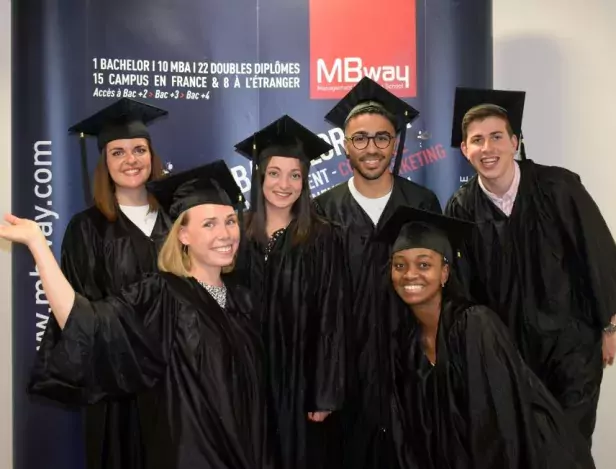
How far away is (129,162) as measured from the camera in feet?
10.7

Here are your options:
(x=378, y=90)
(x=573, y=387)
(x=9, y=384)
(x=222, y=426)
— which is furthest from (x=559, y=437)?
(x=9, y=384)

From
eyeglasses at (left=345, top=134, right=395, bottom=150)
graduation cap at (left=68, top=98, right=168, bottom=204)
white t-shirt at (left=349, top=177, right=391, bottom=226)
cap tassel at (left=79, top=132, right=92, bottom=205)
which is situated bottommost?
white t-shirt at (left=349, top=177, right=391, bottom=226)

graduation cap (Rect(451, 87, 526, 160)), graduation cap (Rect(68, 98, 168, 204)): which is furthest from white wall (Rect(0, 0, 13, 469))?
graduation cap (Rect(451, 87, 526, 160))

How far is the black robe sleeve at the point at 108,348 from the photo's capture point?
2293mm

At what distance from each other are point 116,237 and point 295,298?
0.90 m

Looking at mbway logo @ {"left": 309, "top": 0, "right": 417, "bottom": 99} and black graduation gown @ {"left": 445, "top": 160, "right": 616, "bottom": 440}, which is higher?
mbway logo @ {"left": 309, "top": 0, "right": 417, "bottom": 99}

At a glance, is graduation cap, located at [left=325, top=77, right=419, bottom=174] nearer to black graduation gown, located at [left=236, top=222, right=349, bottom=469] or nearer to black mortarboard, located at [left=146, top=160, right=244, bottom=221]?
black graduation gown, located at [left=236, top=222, right=349, bottom=469]

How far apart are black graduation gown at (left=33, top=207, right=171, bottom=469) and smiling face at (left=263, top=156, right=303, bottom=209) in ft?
1.79

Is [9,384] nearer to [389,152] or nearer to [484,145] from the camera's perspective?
[389,152]

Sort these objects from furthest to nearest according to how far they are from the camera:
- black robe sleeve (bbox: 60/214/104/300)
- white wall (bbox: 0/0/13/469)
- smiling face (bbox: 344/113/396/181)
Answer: white wall (bbox: 0/0/13/469), smiling face (bbox: 344/113/396/181), black robe sleeve (bbox: 60/214/104/300)

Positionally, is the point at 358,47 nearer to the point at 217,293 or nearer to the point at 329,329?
the point at 329,329

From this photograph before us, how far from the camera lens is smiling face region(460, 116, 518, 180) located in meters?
3.24

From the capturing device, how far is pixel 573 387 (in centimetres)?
326

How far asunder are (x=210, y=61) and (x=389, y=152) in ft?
3.90
